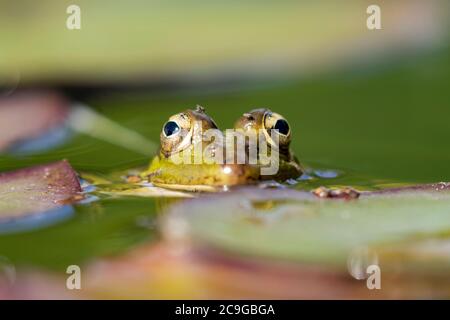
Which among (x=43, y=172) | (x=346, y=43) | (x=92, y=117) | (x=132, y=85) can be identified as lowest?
(x=43, y=172)

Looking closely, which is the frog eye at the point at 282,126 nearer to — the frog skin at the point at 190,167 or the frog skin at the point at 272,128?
the frog skin at the point at 272,128

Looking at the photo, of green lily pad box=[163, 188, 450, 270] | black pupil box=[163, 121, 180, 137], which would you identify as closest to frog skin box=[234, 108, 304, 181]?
black pupil box=[163, 121, 180, 137]

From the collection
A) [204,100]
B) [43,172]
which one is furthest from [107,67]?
[43,172]

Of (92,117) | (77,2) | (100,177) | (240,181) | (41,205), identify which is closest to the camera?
(41,205)

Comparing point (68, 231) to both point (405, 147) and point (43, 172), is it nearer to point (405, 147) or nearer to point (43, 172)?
point (43, 172)

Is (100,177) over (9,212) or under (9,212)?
over

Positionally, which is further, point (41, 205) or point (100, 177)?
point (100, 177)

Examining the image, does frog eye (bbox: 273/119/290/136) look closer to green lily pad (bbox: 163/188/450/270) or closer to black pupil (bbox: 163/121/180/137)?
black pupil (bbox: 163/121/180/137)

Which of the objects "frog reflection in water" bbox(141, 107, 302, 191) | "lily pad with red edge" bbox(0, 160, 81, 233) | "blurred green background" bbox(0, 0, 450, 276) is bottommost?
"lily pad with red edge" bbox(0, 160, 81, 233)
